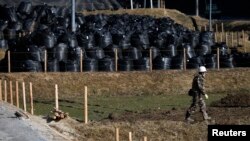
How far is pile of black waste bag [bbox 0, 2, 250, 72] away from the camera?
3494 centimetres

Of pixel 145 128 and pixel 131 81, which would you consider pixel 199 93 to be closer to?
pixel 145 128

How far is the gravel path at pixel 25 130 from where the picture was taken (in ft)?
61.4

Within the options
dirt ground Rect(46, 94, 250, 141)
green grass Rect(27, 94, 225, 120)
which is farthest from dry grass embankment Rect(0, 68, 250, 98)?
dirt ground Rect(46, 94, 250, 141)

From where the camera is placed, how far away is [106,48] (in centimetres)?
3750

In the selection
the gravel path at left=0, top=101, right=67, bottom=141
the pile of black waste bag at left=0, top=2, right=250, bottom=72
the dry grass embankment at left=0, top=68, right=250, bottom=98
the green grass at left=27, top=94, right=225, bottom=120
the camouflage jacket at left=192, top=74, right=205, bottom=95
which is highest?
the pile of black waste bag at left=0, top=2, right=250, bottom=72

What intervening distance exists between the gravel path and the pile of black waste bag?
502 inches

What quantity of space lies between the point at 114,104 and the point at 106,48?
27.8ft

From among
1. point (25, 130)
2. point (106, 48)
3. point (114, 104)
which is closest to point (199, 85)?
point (25, 130)

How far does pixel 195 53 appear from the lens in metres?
39.3

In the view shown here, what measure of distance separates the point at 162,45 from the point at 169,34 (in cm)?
223

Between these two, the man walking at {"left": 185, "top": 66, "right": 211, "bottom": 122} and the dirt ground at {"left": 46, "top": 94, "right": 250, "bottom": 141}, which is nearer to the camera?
the dirt ground at {"left": 46, "top": 94, "right": 250, "bottom": 141}

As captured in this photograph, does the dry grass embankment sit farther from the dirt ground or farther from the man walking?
the man walking

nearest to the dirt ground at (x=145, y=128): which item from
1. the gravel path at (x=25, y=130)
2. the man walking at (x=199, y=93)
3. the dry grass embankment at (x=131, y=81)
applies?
the man walking at (x=199, y=93)

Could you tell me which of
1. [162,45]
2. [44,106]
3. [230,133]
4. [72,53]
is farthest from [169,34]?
[230,133]
